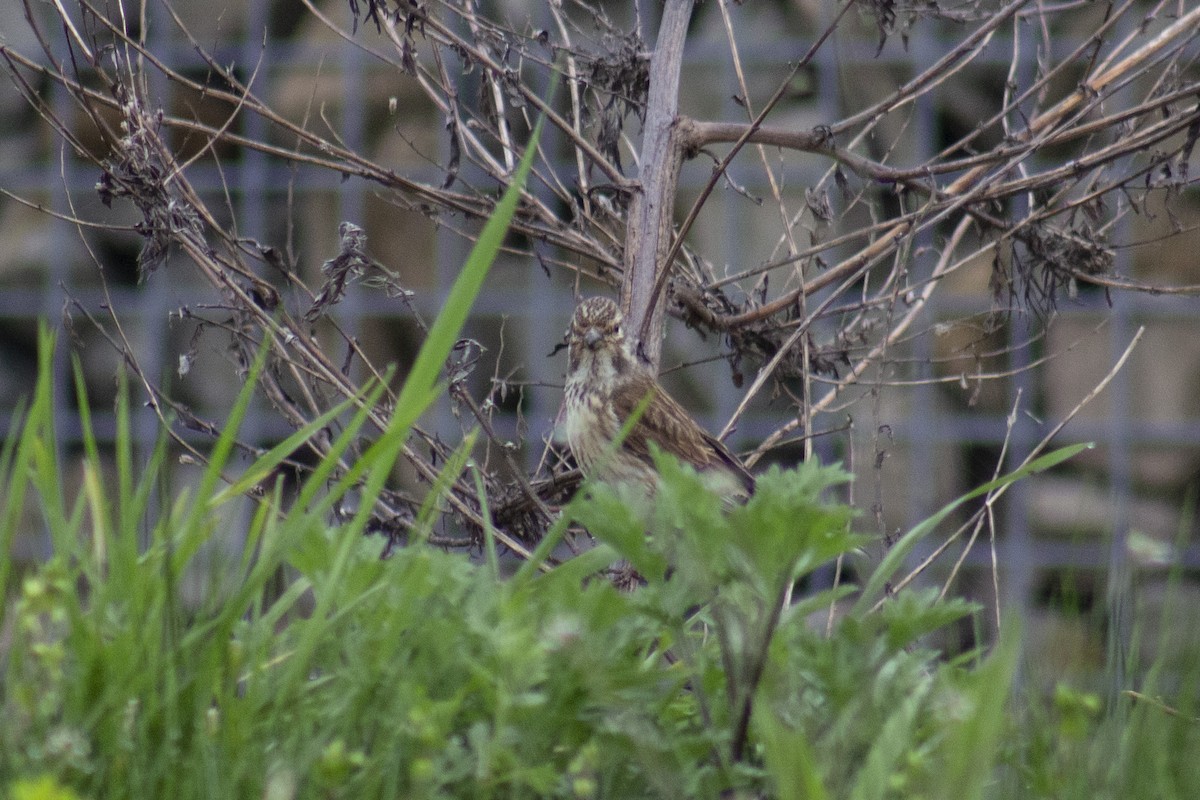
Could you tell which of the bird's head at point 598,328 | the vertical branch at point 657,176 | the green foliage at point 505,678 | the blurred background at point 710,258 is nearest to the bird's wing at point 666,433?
the bird's head at point 598,328

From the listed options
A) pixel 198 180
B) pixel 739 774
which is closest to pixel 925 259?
pixel 198 180

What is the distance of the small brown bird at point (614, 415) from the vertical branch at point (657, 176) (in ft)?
2.14

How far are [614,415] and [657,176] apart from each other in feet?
3.26

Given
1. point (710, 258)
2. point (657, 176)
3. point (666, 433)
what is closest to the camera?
point (657, 176)

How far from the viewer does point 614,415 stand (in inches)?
169

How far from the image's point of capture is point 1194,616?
203 centimetres

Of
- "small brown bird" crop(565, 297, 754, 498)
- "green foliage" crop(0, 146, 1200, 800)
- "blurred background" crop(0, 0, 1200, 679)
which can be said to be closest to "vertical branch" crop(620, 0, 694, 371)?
"small brown bird" crop(565, 297, 754, 498)

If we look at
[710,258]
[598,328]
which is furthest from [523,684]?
[710,258]

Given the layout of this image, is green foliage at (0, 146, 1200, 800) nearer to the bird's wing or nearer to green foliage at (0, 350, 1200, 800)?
green foliage at (0, 350, 1200, 800)

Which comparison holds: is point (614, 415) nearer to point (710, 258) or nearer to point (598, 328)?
point (598, 328)

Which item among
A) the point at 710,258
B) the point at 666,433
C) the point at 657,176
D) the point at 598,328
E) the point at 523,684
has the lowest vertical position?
the point at 666,433

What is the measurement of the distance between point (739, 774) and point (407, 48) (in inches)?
78.2

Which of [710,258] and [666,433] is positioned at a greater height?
[710,258]

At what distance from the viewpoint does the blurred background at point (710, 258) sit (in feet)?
19.7
